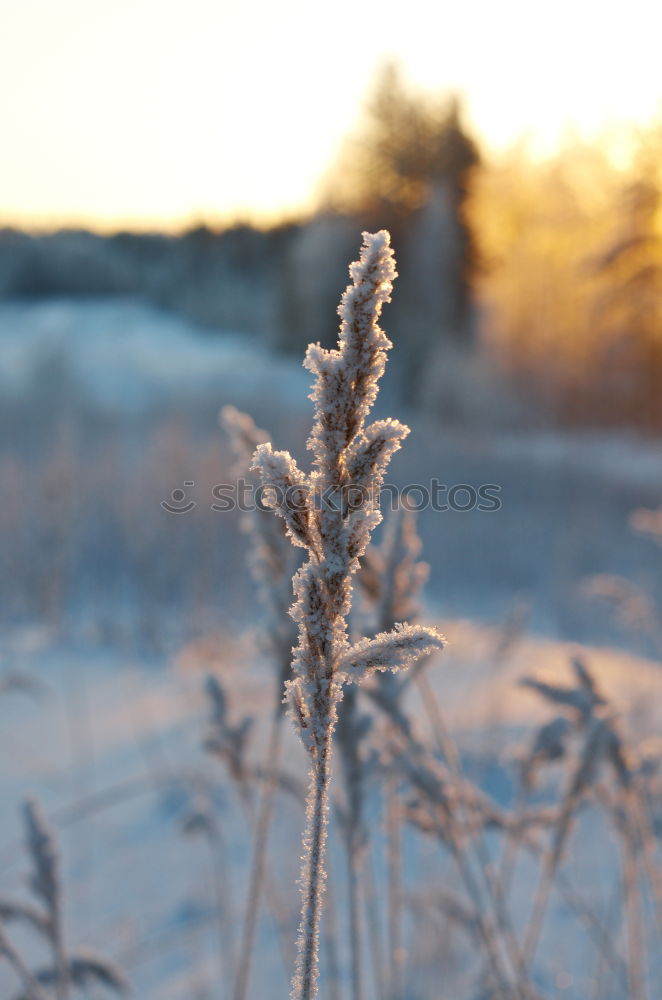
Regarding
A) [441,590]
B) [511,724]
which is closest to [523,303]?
[441,590]

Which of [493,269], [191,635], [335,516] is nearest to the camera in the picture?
[335,516]

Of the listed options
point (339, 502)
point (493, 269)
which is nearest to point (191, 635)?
point (339, 502)

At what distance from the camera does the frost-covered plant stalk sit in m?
0.57

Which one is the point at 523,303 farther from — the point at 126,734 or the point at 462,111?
the point at 126,734

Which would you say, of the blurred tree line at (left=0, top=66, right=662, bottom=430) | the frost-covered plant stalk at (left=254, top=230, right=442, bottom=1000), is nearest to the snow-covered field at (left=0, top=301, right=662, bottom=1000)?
the frost-covered plant stalk at (left=254, top=230, right=442, bottom=1000)

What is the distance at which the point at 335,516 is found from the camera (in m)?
0.57

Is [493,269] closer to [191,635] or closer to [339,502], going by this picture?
[191,635]

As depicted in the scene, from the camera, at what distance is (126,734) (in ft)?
12.5

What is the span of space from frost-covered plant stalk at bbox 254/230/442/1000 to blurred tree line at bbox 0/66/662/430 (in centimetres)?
2076

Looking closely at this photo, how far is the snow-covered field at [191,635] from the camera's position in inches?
98.5

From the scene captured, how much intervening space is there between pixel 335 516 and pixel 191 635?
564 centimetres

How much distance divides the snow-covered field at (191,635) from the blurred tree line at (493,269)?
3869mm

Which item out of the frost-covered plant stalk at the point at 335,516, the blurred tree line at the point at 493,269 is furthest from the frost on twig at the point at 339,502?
the blurred tree line at the point at 493,269

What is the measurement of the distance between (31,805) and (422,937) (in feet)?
4.45
